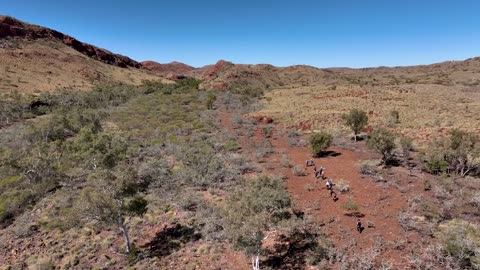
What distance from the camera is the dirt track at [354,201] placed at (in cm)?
1252

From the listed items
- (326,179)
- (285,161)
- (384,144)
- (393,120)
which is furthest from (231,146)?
(393,120)

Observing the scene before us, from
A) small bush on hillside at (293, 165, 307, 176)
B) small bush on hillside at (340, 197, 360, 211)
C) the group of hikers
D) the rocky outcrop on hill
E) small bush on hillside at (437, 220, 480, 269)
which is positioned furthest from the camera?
the rocky outcrop on hill

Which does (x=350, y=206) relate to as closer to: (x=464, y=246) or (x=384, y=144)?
(x=464, y=246)

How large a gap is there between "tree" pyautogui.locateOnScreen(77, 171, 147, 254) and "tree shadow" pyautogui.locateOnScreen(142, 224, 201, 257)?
1099 mm

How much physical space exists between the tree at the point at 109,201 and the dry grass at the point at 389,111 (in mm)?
Answer: 24894

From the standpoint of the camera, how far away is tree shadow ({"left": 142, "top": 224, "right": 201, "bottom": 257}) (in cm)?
1396

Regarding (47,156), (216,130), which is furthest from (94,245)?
(216,130)

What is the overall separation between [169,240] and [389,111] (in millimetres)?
38895

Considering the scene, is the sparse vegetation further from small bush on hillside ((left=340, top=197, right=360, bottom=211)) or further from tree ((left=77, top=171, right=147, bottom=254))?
tree ((left=77, top=171, right=147, bottom=254))

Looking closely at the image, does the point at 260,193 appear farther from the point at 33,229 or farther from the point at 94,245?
the point at 33,229

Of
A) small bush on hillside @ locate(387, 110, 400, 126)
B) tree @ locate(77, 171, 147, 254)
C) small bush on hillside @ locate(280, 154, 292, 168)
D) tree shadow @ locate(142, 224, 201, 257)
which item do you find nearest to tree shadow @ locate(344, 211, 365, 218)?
tree shadow @ locate(142, 224, 201, 257)

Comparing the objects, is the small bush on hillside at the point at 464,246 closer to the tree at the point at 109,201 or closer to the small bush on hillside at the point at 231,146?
the tree at the point at 109,201

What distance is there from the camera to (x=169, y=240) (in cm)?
1466

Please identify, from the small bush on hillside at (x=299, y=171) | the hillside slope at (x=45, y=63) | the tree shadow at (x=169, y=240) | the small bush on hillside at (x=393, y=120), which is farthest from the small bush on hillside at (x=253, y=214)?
the hillside slope at (x=45, y=63)
